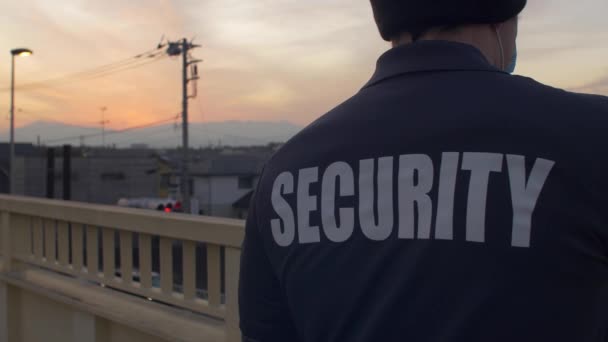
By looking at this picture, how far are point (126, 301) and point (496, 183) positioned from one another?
A: 2.72 metres

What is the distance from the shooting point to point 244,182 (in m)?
50.2

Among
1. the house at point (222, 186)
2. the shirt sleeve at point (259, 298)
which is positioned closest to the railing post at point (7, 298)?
the shirt sleeve at point (259, 298)

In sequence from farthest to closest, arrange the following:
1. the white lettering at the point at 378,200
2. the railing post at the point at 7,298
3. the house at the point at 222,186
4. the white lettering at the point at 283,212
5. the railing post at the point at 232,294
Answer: the house at the point at 222,186 → the railing post at the point at 7,298 → the railing post at the point at 232,294 → the white lettering at the point at 283,212 → the white lettering at the point at 378,200

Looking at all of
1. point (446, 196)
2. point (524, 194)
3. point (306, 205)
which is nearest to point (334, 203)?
point (306, 205)

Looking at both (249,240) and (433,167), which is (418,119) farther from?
(249,240)

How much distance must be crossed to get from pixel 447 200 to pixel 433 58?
0.86 ft

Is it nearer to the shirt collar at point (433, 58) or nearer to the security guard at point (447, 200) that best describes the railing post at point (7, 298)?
the security guard at point (447, 200)

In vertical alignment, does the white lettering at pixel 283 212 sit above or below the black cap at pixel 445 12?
below

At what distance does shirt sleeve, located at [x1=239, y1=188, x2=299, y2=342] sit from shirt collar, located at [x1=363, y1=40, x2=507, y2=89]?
16.3 inches

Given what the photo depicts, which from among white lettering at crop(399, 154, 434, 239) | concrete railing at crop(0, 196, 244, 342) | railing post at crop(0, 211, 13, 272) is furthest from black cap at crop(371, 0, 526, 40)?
railing post at crop(0, 211, 13, 272)

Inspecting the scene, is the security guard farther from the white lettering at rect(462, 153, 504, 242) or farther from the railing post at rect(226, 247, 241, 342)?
the railing post at rect(226, 247, 241, 342)

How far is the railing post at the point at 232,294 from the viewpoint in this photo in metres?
2.41

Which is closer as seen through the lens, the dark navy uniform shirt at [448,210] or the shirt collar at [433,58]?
the dark navy uniform shirt at [448,210]

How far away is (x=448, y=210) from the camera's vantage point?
3.10ft
